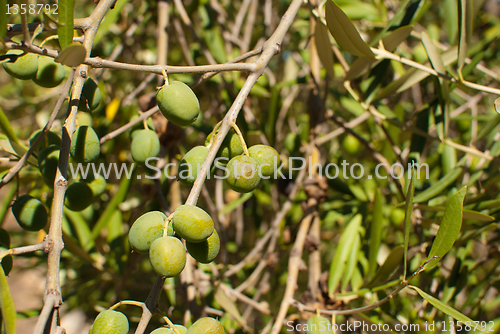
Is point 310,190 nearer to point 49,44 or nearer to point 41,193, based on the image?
point 41,193

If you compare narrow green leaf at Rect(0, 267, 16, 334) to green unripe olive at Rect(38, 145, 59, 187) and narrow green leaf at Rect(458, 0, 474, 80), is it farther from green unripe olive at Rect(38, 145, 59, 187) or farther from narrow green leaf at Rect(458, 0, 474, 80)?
narrow green leaf at Rect(458, 0, 474, 80)

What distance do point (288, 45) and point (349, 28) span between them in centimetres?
94

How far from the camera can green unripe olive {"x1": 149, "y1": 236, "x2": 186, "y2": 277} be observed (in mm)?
466

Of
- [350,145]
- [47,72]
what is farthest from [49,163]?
[350,145]

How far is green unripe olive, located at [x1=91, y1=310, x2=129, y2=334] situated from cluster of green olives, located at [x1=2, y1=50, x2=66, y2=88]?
1.47 feet

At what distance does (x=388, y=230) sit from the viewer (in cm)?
134

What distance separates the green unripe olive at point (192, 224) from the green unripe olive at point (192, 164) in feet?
0.38

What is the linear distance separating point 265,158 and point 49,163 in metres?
0.41

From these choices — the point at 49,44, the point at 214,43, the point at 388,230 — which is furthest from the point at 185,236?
the point at 49,44

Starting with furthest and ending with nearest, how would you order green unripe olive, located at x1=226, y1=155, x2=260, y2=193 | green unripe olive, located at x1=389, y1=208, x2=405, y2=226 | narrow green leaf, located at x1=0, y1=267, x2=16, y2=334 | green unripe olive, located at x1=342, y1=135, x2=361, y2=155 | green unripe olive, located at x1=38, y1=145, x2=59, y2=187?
green unripe olive, located at x1=342, y1=135, x2=361, y2=155, green unripe olive, located at x1=389, y1=208, x2=405, y2=226, green unripe olive, located at x1=38, y1=145, x2=59, y2=187, green unripe olive, located at x1=226, y1=155, x2=260, y2=193, narrow green leaf, located at x1=0, y1=267, x2=16, y2=334

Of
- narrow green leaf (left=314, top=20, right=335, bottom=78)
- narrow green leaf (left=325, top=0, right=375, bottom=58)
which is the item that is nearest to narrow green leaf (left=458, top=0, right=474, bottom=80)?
narrow green leaf (left=325, top=0, right=375, bottom=58)

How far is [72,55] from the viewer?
1.54 feet

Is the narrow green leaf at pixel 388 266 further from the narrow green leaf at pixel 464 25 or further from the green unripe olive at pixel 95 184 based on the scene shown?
the green unripe olive at pixel 95 184

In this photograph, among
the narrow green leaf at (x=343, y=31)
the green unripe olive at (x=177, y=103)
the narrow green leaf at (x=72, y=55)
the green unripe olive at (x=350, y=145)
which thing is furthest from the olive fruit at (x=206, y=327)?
the green unripe olive at (x=350, y=145)
